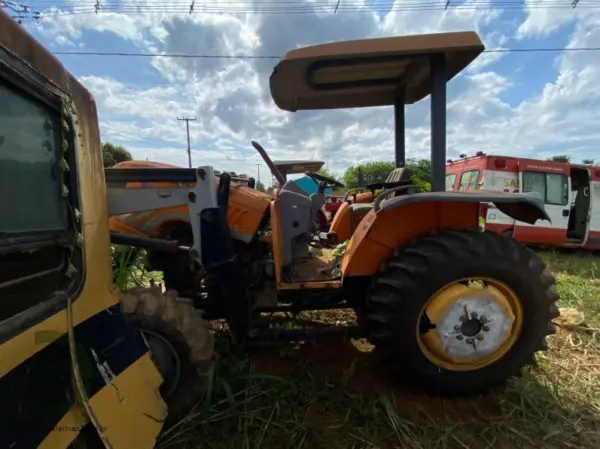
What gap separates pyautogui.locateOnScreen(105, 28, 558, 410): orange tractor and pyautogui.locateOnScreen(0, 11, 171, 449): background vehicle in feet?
2.09

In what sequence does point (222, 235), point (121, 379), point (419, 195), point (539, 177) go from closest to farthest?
1. point (121, 379)
2. point (419, 195)
3. point (222, 235)
4. point (539, 177)

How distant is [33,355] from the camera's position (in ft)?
3.68

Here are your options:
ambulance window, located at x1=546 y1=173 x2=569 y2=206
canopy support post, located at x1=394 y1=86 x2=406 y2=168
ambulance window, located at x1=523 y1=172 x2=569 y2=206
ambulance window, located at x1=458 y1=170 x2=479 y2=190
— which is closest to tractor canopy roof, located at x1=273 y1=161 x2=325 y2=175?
canopy support post, located at x1=394 y1=86 x2=406 y2=168

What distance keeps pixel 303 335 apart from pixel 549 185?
783 centimetres

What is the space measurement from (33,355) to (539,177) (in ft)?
30.2

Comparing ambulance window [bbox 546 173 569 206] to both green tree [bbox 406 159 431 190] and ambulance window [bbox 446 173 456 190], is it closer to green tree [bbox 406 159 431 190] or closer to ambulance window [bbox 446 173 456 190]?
ambulance window [bbox 446 173 456 190]

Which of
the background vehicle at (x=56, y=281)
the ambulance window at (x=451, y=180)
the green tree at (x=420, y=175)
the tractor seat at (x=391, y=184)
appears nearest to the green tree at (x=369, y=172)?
the ambulance window at (x=451, y=180)

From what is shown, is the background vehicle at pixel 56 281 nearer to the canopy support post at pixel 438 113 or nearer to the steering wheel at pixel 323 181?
the canopy support post at pixel 438 113

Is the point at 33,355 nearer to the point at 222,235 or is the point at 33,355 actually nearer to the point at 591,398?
the point at 222,235

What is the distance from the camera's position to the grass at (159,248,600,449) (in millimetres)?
2186

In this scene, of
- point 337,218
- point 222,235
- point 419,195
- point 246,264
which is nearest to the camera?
point 419,195

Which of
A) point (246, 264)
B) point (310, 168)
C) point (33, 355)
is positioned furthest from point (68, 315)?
point (310, 168)

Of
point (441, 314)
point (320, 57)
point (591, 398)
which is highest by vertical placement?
point (320, 57)

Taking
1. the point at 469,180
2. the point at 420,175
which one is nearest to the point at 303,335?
the point at 420,175
